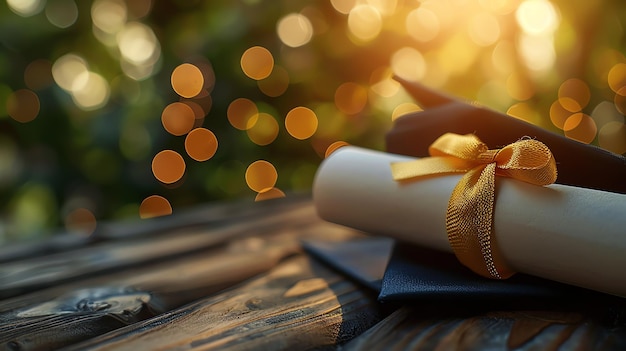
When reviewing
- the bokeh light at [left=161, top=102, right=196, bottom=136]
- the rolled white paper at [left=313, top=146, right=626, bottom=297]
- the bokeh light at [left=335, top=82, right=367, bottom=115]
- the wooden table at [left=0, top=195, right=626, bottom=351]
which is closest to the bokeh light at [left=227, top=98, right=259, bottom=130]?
the bokeh light at [left=161, top=102, right=196, bottom=136]

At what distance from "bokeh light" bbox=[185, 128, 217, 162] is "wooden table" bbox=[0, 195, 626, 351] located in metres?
0.75

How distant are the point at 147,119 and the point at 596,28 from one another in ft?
3.67

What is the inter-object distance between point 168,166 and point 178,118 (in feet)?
0.46

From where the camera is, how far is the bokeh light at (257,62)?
5.22 ft

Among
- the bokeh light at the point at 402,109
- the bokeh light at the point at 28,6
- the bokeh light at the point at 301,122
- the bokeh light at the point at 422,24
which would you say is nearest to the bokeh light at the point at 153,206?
the bokeh light at the point at 301,122

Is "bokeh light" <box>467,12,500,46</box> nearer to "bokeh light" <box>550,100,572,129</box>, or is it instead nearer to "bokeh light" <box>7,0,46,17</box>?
"bokeh light" <box>550,100,572,129</box>

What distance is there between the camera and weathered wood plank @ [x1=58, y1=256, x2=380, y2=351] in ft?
1.51

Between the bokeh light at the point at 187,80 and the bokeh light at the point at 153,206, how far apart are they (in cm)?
30

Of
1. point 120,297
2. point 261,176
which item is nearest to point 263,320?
point 120,297

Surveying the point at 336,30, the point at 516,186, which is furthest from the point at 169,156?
the point at 516,186

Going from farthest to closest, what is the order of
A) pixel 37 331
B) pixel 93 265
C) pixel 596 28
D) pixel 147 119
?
pixel 147 119, pixel 596 28, pixel 93 265, pixel 37 331

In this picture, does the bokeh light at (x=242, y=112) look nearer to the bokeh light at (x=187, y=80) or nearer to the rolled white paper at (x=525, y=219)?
the bokeh light at (x=187, y=80)

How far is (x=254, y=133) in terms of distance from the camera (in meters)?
1.65

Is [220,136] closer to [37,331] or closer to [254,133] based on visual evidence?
[254,133]
